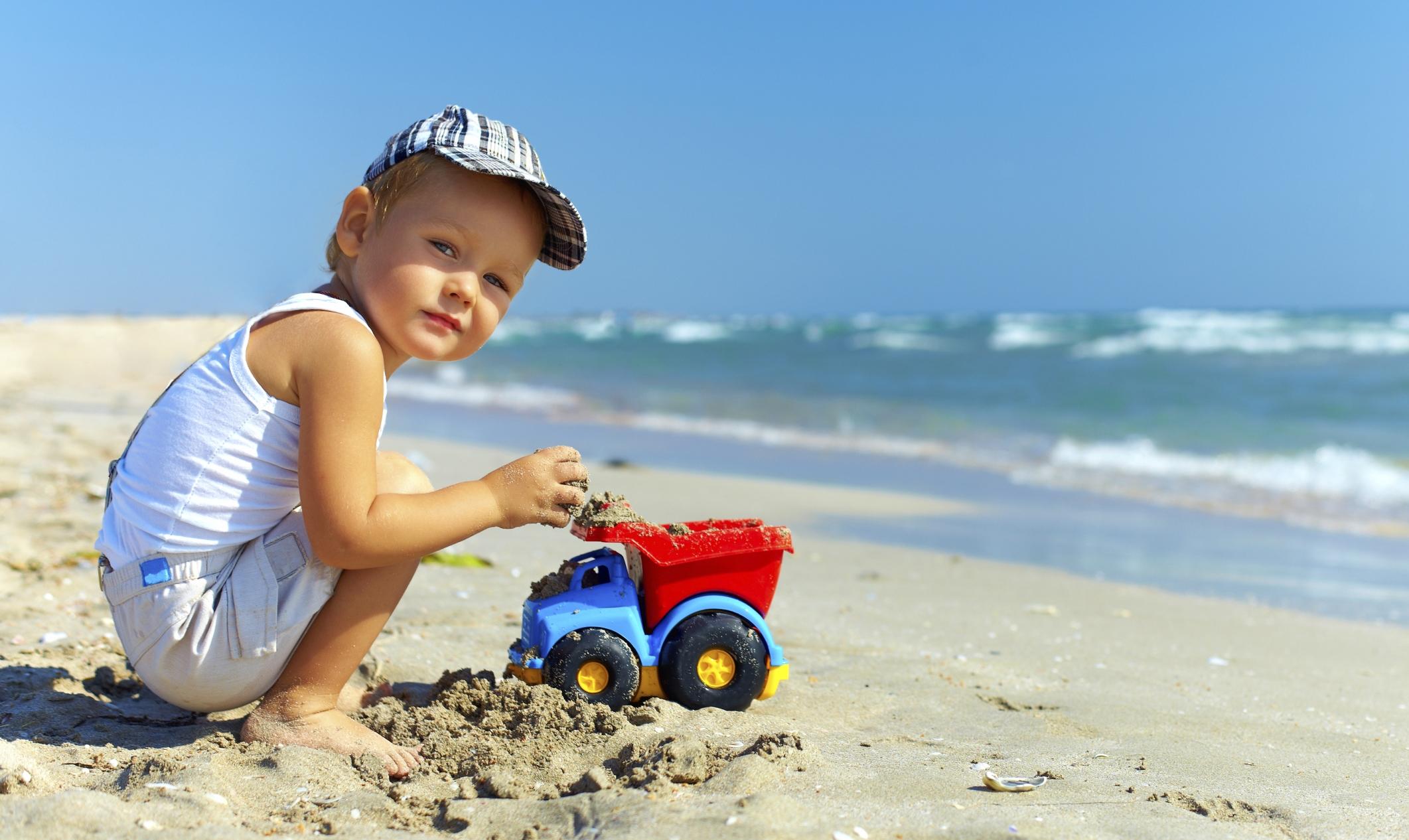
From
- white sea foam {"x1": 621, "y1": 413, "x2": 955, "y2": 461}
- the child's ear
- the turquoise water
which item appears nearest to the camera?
the child's ear

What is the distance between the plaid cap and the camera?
7.00 ft

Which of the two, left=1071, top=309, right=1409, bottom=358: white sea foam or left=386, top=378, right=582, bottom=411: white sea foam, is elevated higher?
left=1071, top=309, right=1409, bottom=358: white sea foam

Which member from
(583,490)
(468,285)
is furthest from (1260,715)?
(468,285)

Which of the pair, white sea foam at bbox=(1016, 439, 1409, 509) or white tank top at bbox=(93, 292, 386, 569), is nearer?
white tank top at bbox=(93, 292, 386, 569)

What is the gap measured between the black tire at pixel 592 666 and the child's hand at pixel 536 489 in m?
0.30

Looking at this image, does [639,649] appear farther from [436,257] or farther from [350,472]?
[436,257]

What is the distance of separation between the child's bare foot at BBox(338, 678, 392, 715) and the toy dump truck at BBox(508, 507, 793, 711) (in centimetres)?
34

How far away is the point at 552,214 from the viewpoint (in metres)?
2.32

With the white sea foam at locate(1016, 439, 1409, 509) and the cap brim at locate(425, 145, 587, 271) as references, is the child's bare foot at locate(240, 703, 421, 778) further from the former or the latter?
the white sea foam at locate(1016, 439, 1409, 509)

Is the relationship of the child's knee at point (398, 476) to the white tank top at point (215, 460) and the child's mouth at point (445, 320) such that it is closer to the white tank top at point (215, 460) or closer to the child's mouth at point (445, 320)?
the white tank top at point (215, 460)

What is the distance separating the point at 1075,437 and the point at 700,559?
8.93 metres

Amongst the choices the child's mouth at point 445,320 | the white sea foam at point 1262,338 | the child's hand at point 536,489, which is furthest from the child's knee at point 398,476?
the white sea foam at point 1262,338

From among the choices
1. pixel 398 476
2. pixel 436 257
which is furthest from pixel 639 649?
pixel 436 257

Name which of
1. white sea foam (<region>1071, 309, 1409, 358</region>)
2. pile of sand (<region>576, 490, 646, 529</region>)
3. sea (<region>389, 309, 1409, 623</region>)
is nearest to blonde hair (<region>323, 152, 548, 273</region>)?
pile of sand (<region>576, 490, 646, 529</region>)
